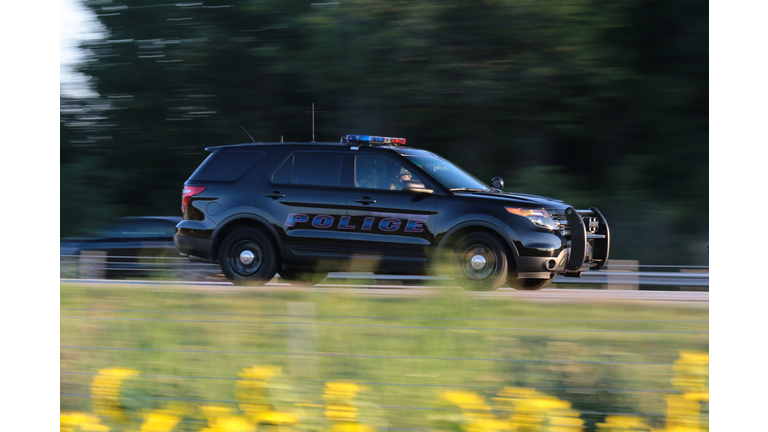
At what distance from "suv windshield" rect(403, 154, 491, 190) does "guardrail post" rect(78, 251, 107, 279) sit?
435 cm

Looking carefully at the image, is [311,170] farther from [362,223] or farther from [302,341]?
[302,341]

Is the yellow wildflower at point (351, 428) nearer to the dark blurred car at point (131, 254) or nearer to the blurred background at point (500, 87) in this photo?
the dark blurred car at point (131, 254)

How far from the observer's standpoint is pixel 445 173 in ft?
24.2

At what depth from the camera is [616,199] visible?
33.8 ft

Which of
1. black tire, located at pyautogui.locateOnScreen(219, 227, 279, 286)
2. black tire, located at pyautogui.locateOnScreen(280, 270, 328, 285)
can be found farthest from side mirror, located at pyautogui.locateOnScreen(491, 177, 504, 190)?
black tire, located at pyautogui.locateOnScreen(219, 227, 279, 286)

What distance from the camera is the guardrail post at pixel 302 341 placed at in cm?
388

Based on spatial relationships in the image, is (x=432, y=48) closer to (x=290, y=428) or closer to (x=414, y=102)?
(x=414, y=102)

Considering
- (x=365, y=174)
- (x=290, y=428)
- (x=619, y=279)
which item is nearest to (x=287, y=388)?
(x=290, y=428)

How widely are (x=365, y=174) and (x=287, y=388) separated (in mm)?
3778

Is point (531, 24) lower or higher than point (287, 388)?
higher

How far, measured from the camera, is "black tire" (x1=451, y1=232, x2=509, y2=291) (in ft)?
21.8

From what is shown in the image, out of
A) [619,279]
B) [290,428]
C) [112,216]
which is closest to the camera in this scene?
[290,428]

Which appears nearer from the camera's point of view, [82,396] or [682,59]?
[82,396]

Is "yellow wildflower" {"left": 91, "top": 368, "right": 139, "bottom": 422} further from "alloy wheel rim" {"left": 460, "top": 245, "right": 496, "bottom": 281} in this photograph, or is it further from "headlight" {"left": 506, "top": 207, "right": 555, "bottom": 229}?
"headlight" {"left": 506, "top": 207, "right": 555, "bottom": 229}
